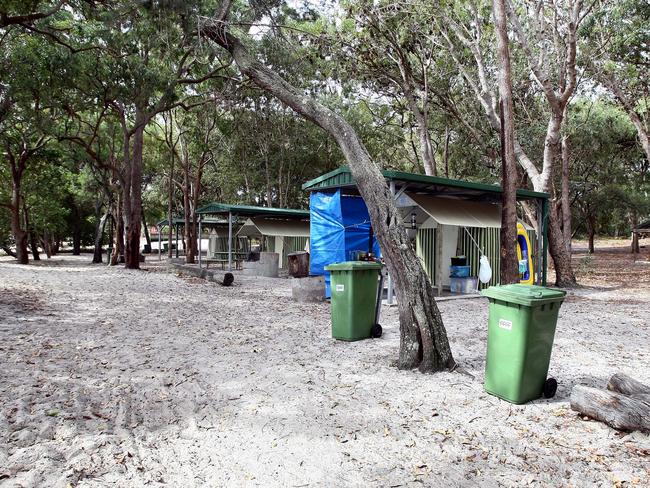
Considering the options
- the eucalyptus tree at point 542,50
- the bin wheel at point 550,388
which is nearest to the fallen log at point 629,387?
the bin wheel at point 550,388

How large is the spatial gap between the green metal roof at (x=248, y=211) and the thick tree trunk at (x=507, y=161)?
10.7 metres

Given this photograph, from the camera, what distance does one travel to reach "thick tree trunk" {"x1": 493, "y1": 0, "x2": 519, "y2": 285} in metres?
8.86

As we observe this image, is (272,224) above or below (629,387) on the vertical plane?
above

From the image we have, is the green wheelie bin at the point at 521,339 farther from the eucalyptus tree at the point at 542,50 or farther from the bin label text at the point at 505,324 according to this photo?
the eucalyptus tree at the point at 542,50

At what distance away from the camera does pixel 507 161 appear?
886 cm

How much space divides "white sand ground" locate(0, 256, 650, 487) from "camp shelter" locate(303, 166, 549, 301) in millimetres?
4426

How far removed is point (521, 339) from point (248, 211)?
50.0 feet

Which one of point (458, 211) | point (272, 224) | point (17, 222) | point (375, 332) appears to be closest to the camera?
point (375, 332)

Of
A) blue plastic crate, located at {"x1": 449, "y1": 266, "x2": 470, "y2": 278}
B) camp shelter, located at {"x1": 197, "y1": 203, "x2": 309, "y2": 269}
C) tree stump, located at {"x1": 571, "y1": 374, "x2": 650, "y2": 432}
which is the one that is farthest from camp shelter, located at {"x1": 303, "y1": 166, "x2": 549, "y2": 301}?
camp shelter, located at {"x1": 197, "y1": 203, "x2": 309, "y2": 269}

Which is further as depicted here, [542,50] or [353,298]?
[542,50]

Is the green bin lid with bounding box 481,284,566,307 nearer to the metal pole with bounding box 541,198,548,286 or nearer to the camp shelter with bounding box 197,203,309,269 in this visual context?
the metal pole with bounding box 541,198,548,286

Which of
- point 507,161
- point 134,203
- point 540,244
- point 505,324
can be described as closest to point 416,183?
point 507,161

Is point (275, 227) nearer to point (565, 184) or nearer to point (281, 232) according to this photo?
point (281, 232)

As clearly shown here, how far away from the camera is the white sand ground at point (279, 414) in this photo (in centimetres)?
283
